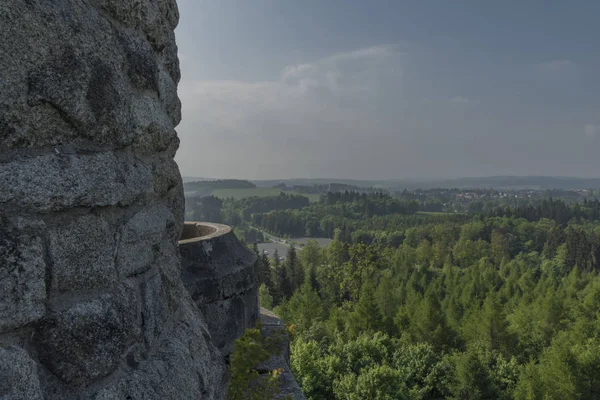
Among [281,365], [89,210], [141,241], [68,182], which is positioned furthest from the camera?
[281,365]

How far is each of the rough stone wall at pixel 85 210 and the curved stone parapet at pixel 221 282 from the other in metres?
2.75

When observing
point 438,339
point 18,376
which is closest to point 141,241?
point 18,376

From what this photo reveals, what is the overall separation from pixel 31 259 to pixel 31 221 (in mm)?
122

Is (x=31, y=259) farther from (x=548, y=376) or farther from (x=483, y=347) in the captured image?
(x=483, y=347)

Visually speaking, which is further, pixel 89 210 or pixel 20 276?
pixel 89 210

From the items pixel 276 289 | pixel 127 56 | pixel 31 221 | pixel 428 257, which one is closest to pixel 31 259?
pixel 31 221

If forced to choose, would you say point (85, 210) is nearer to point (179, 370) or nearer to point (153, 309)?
point (153, 309)

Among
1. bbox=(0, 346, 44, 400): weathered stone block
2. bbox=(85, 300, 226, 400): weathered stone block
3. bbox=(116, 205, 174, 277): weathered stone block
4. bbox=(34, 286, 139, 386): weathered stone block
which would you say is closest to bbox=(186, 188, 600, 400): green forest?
bbox=(85, 300, 226, 400): weathered stone block

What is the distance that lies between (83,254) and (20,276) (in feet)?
0.84

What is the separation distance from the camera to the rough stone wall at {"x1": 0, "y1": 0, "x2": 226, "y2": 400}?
4.49ft

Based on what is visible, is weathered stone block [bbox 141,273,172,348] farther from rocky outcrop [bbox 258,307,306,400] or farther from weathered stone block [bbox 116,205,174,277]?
rocky outcrop [bbox 258,307,306,400]

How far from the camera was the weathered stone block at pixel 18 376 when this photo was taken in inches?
50.2

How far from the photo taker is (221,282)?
5051mm

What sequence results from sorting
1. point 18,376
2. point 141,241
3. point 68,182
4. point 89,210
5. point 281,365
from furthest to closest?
point 281,365
point 141,241
point 89,210
point 68,182
point 18,376
